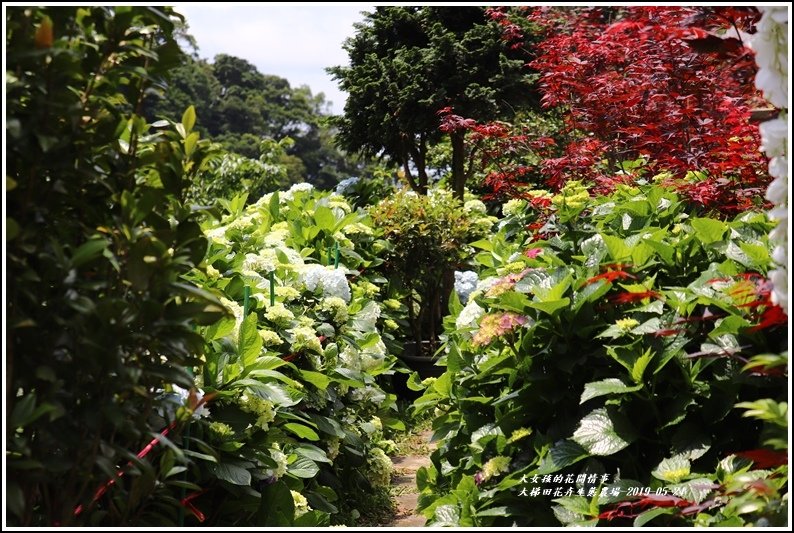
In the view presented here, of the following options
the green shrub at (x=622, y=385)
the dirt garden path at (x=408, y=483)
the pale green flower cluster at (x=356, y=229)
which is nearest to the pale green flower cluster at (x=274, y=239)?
the pale green flower cluster at (x=356, y=229)

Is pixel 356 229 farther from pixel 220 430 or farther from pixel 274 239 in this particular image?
pixel 220 430

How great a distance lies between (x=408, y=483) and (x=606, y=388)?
306 cm

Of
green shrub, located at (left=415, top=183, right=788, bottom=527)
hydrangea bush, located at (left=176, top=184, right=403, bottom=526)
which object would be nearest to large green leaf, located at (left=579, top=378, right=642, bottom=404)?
green shrub, located at (left=415, top=183, right=788, bottom=527)

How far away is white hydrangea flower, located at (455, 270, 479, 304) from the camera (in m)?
8.91

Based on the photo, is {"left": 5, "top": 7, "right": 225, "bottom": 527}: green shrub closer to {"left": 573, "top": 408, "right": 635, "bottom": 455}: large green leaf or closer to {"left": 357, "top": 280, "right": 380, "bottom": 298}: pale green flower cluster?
{"left": 573, "top": 408, "right": 635, "bottom": 455}: large green leaf

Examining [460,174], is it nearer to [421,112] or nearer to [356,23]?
[421,112]

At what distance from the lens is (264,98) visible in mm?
42094

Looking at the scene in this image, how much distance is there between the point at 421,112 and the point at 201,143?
788cm

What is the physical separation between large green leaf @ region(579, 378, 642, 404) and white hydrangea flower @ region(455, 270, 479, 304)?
6330 mm

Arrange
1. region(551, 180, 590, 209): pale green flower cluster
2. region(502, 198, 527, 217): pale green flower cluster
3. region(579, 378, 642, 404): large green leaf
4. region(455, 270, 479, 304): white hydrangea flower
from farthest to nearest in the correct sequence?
region(455, 270, 479, 304): white hydrangea flower < region(502, 198, 527, 217): pale green flower cluster < region(551, 180, 590, 209): pale green flower cluster < region(579, 378, 642, 404): large green leaf

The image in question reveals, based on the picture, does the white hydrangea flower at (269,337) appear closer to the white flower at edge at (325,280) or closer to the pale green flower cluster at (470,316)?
the pale green flower cluster at (470,316)

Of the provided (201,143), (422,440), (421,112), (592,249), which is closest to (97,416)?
(201,143)

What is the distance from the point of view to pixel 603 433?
2.53m

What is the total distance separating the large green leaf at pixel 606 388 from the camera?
2469mm
